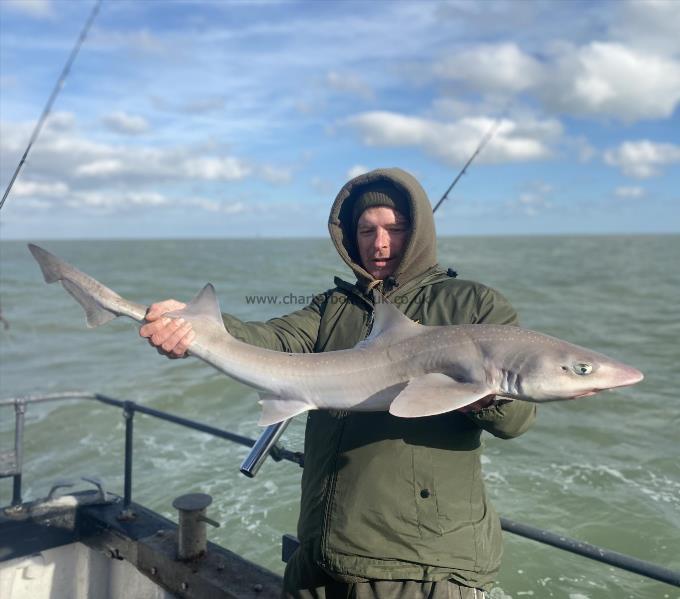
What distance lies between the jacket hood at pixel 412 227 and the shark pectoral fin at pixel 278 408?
0.81 metres

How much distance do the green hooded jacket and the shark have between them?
0.39 feet

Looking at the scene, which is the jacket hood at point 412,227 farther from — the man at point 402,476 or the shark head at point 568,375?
the shark head at point 568,375

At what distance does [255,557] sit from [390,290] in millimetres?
6136

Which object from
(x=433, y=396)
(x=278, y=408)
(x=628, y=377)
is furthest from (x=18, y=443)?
(x=628, y=377)

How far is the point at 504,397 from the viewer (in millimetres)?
2775

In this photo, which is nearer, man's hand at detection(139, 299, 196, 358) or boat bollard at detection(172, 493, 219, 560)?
man's hand at detection(139, 299, 196, 358)

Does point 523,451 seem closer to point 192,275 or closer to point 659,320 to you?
point 659,320

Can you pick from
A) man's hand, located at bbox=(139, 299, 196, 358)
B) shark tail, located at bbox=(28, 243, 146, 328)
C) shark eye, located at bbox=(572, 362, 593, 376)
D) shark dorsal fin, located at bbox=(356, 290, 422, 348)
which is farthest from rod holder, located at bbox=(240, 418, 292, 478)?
shark eye, located at bbox=(572, 362, 593, 376)

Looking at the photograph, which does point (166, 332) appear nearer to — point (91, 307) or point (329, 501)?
point (91, 307)

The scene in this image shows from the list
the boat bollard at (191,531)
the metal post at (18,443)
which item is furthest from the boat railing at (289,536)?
the boat bollard at (191,531)

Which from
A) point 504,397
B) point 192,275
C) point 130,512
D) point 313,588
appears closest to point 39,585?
point 130,512

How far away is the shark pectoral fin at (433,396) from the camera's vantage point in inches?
102

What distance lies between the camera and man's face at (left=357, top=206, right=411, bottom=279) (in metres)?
3.52

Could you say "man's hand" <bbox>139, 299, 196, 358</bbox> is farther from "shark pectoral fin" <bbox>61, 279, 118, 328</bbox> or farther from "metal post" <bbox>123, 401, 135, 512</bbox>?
"metal post" <bbox>123, 401, 135, 512</bbox>
